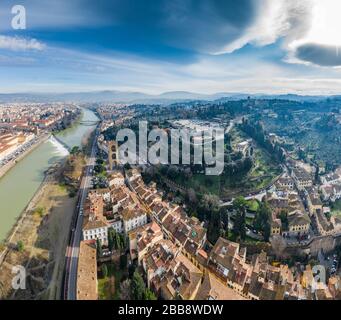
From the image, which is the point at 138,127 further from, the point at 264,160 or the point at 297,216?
the point at 297,216

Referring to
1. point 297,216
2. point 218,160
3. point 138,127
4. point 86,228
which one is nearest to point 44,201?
point 86,228

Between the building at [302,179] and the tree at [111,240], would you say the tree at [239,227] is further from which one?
the building at [302,179]

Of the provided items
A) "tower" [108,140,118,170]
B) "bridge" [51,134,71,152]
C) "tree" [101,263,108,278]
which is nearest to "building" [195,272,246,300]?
"tree" [101,263,108,278]

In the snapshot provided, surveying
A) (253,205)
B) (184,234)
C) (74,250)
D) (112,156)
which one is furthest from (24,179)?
(253,205)

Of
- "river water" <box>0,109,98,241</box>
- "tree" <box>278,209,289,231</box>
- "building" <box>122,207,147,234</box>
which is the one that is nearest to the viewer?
"building" <box>122,207,147,234</box>

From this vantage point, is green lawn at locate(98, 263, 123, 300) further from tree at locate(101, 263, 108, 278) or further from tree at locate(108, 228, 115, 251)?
tree at locate(108, 228, 115, 251)

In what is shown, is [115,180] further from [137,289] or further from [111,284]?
[137,289]
